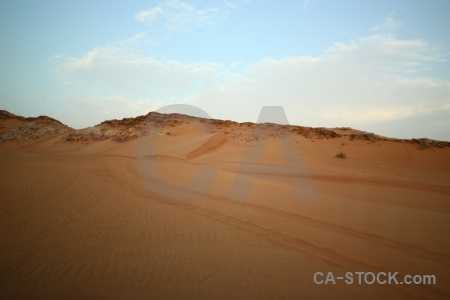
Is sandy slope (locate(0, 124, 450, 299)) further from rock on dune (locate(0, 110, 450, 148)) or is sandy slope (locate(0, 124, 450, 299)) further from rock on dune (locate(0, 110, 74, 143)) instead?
rock on dune (locate(0, 110, 74, 143))

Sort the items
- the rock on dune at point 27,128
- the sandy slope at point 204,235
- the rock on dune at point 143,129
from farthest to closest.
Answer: the rock on dune at point 27,128 < the rock on dune at point 143,129 < the sandy slope at point 204,235

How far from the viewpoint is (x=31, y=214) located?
5.45 m

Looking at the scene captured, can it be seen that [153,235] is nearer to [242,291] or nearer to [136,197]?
[242,291]

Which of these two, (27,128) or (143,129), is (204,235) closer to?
(143,129)

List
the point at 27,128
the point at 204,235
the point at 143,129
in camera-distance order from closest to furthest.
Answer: the point at 204,235
the point at 143,129
the point at 27,128

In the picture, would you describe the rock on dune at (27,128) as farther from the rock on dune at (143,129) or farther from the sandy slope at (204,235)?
the sandy slope at (204,235)

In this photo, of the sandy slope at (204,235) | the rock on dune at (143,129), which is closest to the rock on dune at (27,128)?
the rock on dune at (143,129)

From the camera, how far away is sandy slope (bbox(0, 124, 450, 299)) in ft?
11.0

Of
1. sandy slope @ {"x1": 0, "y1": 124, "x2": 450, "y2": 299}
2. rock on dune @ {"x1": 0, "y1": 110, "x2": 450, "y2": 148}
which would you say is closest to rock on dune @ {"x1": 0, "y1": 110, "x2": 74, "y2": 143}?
rock on dune @ {"x1": 0, "y1": 110, "x2": 450, "y2": 148}

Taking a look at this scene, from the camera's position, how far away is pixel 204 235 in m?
5.00

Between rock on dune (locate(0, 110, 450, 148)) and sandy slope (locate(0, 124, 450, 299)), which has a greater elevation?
rock on dune (locate(0, 110, 450, 148))

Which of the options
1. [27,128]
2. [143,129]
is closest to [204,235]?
[143,129]

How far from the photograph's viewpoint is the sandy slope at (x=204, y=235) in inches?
132

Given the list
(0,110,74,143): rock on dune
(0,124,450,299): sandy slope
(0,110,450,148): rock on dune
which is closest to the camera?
(0,124,450,299): sandy slope
